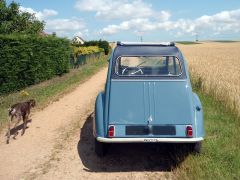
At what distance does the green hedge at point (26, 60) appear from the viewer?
1582 cm

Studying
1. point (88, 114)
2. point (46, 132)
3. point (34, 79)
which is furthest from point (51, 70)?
point (46, 132)

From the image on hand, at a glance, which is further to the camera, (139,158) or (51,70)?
(51,70)

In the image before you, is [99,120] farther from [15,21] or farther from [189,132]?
[15,21]

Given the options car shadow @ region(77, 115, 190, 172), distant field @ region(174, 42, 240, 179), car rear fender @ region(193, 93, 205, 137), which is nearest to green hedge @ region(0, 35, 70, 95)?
distant field @ region(174, 42, 240, 179)

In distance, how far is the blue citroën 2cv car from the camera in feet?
21.3

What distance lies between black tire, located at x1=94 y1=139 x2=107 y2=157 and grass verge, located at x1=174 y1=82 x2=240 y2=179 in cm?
150

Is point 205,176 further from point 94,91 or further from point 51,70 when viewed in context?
point 51,70

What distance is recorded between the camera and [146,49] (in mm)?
7715

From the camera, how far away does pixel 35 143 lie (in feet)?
27.7

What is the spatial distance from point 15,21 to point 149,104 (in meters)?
20.8

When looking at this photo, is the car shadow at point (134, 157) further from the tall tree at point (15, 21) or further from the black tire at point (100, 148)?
the tall tree at point (15, 21)

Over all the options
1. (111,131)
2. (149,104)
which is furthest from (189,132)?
(111,131)

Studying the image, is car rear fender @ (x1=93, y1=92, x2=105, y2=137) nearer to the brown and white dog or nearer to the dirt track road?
the dirt track road

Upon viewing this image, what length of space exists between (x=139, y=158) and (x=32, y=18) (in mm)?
22176
